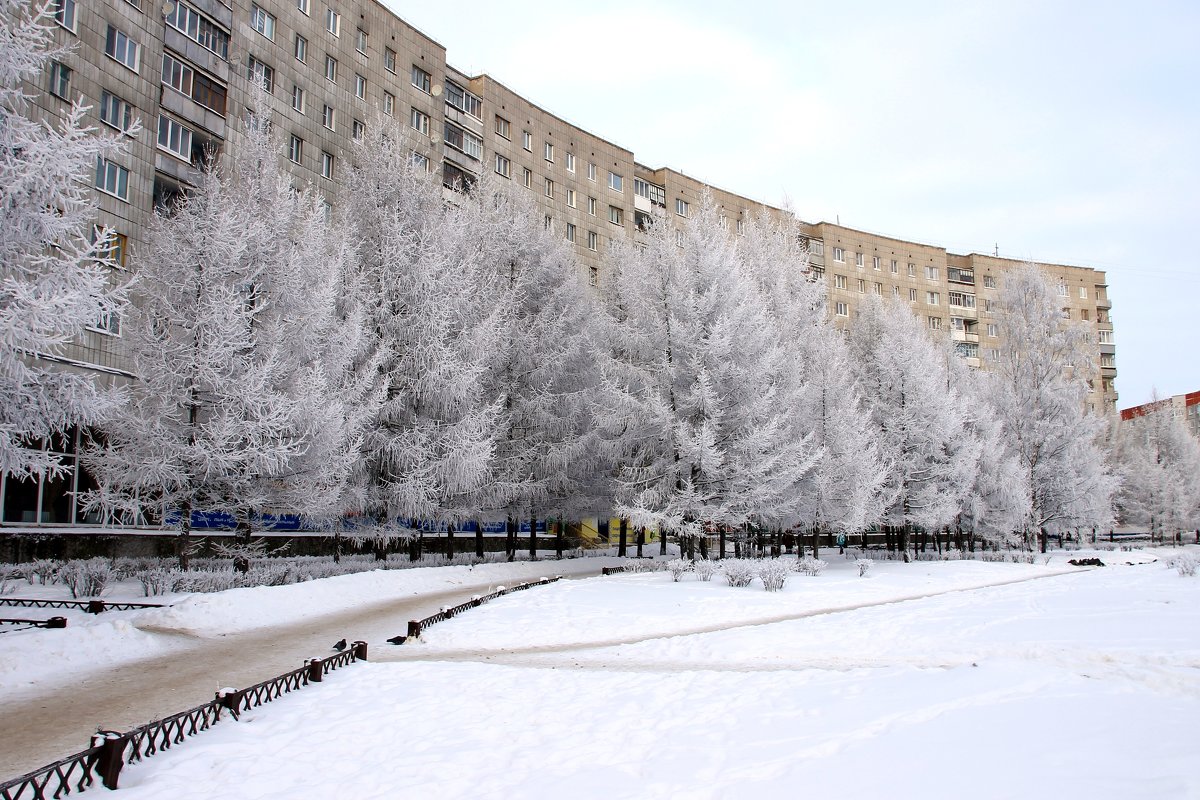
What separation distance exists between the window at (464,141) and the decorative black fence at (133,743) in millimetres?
33266

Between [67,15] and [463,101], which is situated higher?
[463,101]

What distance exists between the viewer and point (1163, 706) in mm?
6359

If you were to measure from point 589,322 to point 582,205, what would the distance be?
1981 centimetres

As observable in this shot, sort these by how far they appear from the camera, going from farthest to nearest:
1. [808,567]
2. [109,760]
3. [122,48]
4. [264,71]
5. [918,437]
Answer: [918,437], [264,71], [122,48], [808,567], [109,760]

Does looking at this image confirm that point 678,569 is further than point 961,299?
No

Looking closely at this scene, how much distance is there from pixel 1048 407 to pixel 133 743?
3990 centimetres

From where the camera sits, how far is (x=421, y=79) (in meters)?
37.0

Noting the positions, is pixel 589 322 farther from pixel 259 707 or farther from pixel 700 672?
pixel 259 707

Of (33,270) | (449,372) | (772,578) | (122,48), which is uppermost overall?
(122,48)

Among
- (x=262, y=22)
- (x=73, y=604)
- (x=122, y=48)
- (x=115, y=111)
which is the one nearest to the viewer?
(x=73, y=604)

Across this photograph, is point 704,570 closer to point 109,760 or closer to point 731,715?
point 731,715

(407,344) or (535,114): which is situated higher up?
(535,114)

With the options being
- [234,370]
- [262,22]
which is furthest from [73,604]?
[262,22]

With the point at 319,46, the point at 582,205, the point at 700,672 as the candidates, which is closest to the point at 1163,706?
the point at 700,672
